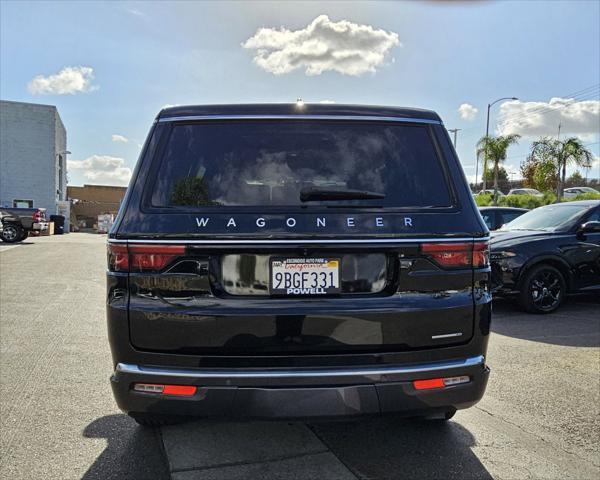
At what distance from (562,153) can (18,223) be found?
29.6 meters

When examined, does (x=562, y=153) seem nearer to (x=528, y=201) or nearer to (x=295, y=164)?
(x=528, y=201)

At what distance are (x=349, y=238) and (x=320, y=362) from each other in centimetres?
62

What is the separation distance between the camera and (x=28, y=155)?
40750 millimetres

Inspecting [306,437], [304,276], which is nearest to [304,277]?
[304,276]

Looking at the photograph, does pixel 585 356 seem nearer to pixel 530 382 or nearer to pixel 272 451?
pixel 530 382

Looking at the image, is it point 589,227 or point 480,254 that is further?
point 589,227

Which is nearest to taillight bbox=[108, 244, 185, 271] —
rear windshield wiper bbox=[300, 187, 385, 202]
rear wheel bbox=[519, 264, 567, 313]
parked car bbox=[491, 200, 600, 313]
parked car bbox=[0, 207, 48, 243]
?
rear windshield wiper bbox=[300, 187, 385, 202]

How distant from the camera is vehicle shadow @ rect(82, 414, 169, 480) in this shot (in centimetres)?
287

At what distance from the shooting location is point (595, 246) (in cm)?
740

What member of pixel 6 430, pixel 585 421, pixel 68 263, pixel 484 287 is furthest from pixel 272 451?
pixel 68 263

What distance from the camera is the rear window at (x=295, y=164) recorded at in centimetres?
263

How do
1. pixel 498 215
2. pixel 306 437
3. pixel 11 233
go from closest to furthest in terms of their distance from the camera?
pixel 306 437, pixel 498 215, pixel 11 233

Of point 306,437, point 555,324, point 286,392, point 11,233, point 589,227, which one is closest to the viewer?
point 286,392

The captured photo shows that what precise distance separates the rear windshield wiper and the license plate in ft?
1.04
